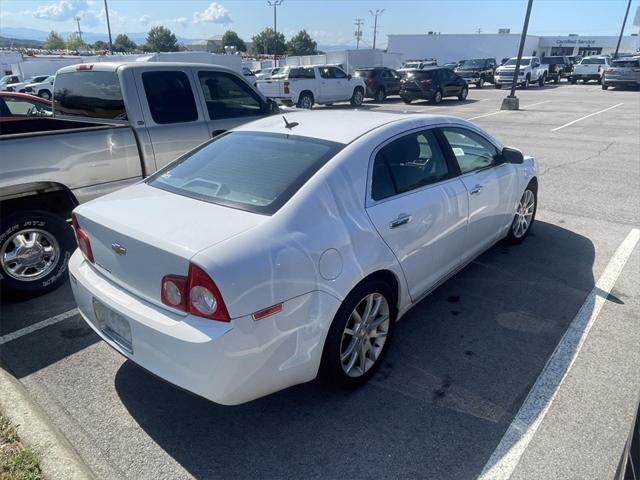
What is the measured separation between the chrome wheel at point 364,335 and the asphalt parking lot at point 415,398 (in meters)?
0.17

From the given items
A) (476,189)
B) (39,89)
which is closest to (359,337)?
(476,189)

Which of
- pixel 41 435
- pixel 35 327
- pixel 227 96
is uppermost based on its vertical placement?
pixel 227 96

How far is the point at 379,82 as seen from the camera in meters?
23.6

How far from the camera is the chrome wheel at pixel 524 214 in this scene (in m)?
5.04

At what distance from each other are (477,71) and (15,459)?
35342 millimetres

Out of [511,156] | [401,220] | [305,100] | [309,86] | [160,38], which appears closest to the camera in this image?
[401,220]

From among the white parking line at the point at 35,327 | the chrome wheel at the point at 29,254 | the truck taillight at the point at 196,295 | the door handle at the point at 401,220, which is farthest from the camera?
the chrome wheel at the point at 29,254

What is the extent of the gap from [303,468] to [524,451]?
3.84 feet

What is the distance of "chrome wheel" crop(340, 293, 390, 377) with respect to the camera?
2.85 metres

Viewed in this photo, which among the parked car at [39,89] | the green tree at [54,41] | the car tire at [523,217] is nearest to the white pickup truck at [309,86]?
the parked car at [39,89]

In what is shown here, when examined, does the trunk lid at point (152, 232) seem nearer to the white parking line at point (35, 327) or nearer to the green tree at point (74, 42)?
the white parking line at point (35, 327)

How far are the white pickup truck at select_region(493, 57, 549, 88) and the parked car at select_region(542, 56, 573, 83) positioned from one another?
9.21ft

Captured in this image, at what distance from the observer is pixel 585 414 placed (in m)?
2.75

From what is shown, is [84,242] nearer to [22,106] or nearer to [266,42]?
[22,106]
